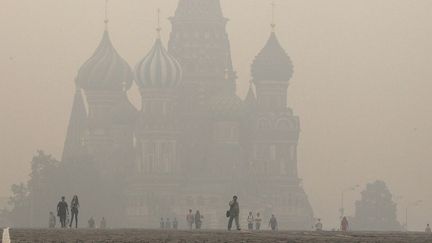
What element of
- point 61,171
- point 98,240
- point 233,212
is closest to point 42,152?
point 61,171

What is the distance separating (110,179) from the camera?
18700 centimetres

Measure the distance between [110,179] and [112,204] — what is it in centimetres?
1627

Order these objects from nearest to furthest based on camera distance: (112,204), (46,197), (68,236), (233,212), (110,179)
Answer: (68,236) → (233,212) → (46,197) → (112,204) → (110,179)

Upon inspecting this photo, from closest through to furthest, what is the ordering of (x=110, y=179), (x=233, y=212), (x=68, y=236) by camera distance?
(x=68, y=236) → (x=233, y=212) → (x=110, y=179)

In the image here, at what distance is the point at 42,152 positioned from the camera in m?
165

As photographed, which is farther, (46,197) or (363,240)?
(46,197)

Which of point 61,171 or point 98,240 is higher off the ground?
point 61,171

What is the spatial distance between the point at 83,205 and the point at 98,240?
122 meters

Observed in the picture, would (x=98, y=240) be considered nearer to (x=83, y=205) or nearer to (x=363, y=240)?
(x=363, y=240)

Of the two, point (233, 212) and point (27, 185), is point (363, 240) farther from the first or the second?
point (27, 185)

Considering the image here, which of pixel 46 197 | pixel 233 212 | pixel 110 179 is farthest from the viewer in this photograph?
pixel 110 179

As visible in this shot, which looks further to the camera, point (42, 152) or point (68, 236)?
point (42, 152)

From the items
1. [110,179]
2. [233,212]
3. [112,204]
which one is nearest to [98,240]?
[233,212]

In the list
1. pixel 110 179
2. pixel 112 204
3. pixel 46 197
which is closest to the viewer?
pixel 46 197
